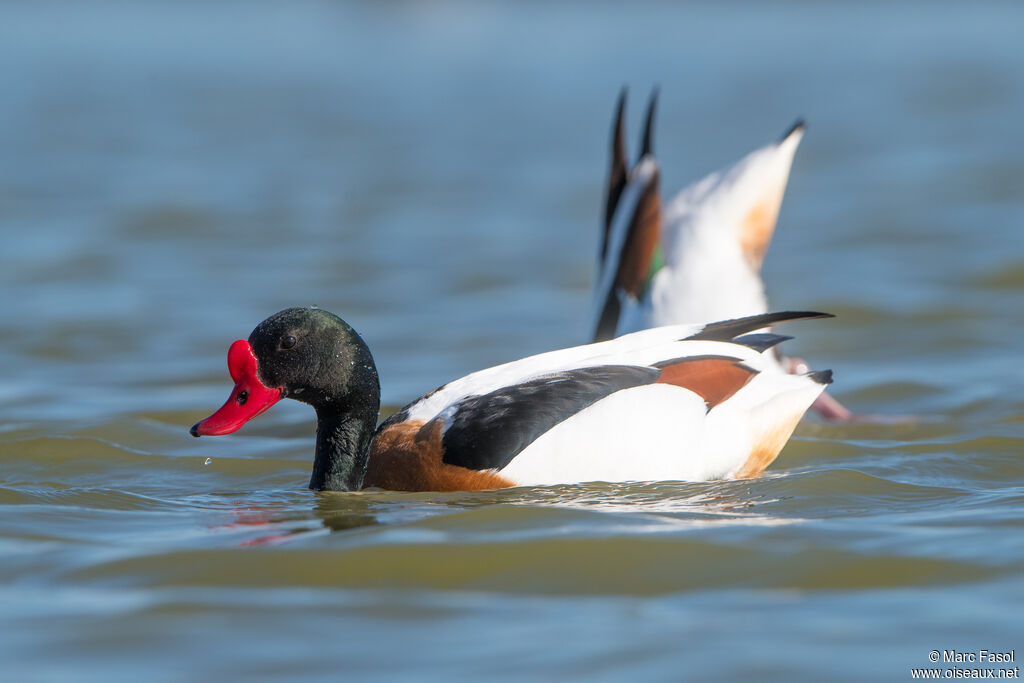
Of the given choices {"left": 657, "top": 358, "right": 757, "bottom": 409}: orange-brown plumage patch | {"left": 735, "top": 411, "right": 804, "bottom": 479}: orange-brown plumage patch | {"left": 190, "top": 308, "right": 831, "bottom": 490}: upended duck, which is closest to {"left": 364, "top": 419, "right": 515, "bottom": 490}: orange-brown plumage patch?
{"left": 190, "top": 308, "right": 831, "bottom": 490}: upended duck

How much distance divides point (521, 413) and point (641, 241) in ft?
7.79

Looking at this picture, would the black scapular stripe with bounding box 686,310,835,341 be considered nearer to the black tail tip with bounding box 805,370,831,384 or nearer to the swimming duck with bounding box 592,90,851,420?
the black tail tip with bounding box 805,370,831,384

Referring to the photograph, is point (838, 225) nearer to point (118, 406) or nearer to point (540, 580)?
point (118, 406)

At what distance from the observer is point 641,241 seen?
741cm

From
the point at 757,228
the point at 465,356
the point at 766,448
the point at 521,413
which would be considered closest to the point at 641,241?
the point at 757,228

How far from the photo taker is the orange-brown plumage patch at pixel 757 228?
24.9 feet

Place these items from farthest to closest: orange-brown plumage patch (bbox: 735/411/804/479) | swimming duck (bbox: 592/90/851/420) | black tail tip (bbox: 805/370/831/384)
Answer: swimming duck (bbox: 592/90/851/420) → black tail tip (bbox: 805/370/831/384) → orange-brown plumage patch (bbox: 735/411/804/479)

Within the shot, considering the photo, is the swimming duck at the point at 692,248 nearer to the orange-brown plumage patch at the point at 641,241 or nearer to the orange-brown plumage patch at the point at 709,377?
the orange-brown plumage patch at the point at 641,241

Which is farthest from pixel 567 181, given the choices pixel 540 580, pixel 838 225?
pixel 540 580

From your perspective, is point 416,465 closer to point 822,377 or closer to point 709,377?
point 709,377

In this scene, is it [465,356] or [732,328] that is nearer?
[732,328]

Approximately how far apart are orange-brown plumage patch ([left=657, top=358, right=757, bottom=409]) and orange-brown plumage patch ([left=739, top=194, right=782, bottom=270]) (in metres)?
1.96

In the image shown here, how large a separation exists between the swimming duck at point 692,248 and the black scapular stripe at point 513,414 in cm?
192

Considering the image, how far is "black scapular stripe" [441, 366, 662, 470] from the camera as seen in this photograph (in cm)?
524
